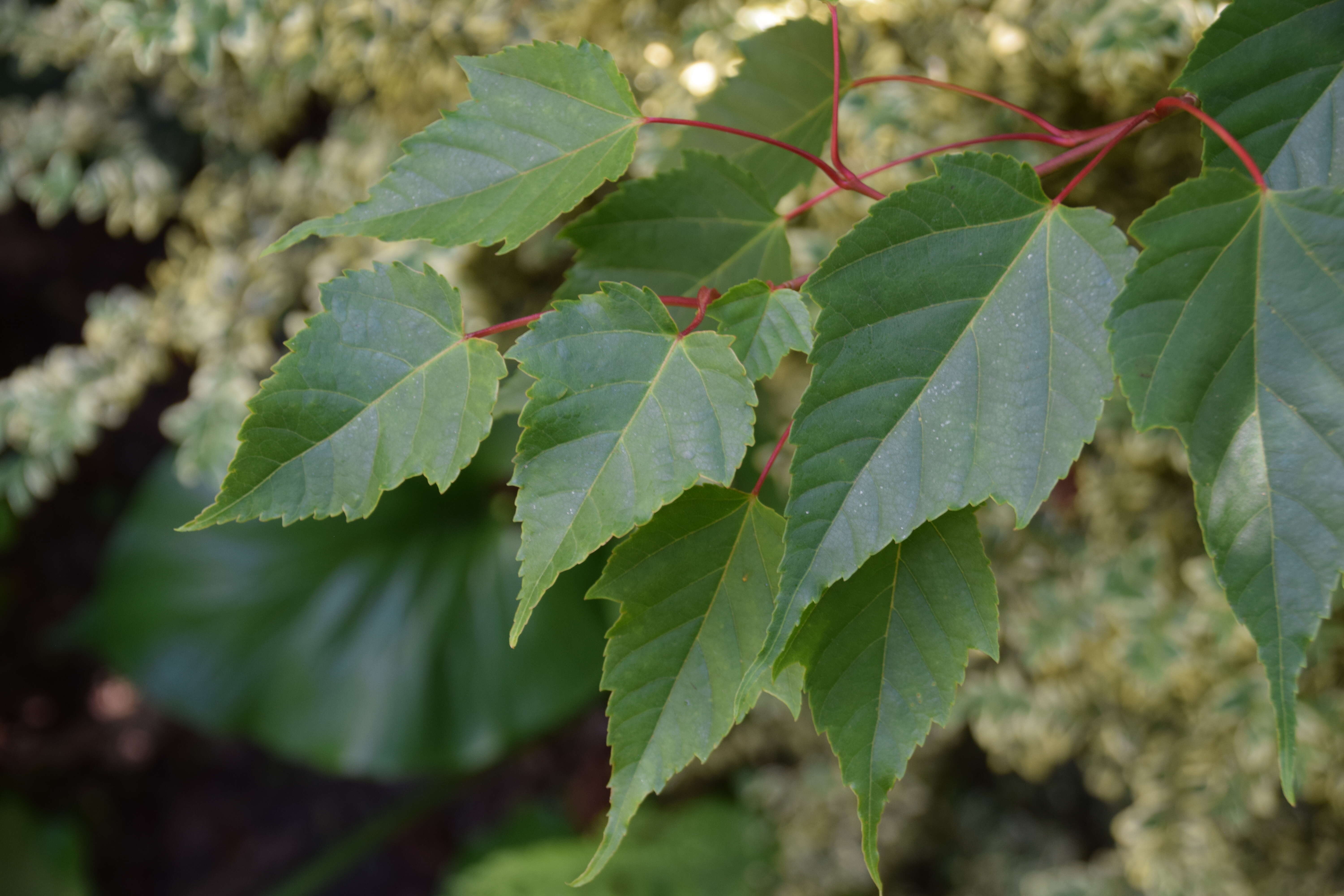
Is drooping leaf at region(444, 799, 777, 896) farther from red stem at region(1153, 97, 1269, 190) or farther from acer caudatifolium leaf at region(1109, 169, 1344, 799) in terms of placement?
red stem at region(1153, 97, 1269, 190)

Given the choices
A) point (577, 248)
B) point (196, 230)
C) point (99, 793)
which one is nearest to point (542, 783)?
point (99, 793)

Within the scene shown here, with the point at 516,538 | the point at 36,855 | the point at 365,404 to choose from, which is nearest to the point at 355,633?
the point at 516,538

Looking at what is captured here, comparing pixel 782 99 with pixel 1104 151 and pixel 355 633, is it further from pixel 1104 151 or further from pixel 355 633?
pixel 355 633

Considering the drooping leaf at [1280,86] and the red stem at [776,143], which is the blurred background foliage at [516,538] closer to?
→ the red stem at [776,143]

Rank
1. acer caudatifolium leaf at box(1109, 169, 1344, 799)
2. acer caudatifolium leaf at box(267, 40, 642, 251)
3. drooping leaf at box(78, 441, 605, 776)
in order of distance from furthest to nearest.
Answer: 1. drooping leaf at box(78, 441, 605, 776)
2. acer caudatifolium leaf at box(267, 40, 642, 251)
3. acer caudatifolium leaf at box(1109, 169, 1344, 799)

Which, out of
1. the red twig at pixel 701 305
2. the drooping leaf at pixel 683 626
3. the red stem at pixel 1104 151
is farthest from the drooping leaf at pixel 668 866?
the red stem at pixel 1104 151

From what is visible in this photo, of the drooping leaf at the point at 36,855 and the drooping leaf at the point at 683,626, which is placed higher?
the drooping leaf at the point at 683,626

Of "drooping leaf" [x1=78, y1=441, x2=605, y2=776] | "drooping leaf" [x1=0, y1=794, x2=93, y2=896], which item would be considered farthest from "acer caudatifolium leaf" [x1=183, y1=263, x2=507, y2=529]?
"drooping leaf" [x1=0, y1=794, x2=93, y2=896]
